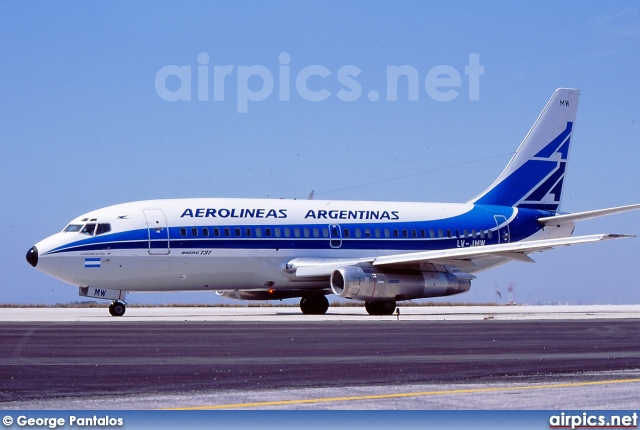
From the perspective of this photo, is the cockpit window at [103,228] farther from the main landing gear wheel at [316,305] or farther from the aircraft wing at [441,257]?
the main landing gear wheel at [316,305]

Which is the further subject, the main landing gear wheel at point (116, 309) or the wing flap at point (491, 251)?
the wing flap at point (491, 251)

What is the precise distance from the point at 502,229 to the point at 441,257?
7835 millimetres

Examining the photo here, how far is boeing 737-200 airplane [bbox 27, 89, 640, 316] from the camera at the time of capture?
34.9 m

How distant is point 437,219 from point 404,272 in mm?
5119

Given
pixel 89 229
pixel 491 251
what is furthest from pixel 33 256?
pixel 491 251

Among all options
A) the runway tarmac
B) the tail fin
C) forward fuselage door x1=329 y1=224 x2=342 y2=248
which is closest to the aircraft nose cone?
the runway tarmac

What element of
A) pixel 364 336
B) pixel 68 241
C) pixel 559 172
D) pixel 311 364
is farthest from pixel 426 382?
pixel 559 172

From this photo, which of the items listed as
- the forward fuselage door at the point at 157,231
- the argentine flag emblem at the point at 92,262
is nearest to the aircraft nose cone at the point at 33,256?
the argentine flag emblem at the point at 92,262

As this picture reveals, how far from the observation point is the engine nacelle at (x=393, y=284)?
119 ft

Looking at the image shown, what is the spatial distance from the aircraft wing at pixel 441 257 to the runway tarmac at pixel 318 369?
12.0 m

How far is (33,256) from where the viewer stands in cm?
3406

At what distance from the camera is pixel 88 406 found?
1029 centimetres

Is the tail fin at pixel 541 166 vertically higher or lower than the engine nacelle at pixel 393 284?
higher

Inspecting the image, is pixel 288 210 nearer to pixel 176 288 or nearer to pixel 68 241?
pixel 176 288
